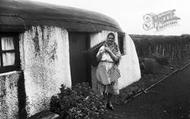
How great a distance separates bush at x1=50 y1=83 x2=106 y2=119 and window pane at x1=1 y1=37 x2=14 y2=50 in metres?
1.68

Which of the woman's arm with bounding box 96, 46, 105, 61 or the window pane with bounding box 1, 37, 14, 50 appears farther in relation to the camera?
the woman's arm with bounding box 96, 46, 105, 61

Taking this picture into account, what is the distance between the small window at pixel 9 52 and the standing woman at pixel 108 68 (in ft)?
8.53

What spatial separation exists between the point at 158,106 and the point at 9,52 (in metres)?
4.88

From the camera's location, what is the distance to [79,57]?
7328mm

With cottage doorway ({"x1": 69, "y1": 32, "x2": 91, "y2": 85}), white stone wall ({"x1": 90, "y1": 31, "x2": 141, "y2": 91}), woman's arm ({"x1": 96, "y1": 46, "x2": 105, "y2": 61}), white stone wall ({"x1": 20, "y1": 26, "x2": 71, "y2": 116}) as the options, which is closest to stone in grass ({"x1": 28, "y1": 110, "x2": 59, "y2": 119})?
white stone wall ({"x1": 20, "y1": 26, "x2": 71, "y2": 116})

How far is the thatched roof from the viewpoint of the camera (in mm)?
4813

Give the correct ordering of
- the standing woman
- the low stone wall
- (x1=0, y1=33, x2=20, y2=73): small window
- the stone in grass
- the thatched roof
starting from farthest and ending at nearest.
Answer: the standing woman → the stone in grass → the thatched roof → (x1=0, y1=33, x2=20, y2=73): small window → the low stone wall

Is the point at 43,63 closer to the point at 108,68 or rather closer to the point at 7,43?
the point at 7,43

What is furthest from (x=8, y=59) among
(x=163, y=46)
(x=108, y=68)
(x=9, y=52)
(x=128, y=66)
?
(x=163, y=46)

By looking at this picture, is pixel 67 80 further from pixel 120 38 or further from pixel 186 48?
pixel 186 48

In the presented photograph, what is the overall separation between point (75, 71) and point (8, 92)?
111 inches

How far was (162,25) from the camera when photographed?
166 ft

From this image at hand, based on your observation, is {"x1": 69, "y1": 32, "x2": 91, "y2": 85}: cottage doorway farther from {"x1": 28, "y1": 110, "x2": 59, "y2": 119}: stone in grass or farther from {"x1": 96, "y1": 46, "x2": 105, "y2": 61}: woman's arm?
{"x1": 28, "y1": 110, "x2": 59, "y2": 119}: stone in grass

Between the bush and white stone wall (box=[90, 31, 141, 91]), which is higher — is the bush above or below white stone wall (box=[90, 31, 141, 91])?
below
